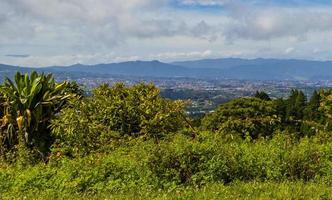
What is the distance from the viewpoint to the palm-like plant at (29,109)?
501 inches

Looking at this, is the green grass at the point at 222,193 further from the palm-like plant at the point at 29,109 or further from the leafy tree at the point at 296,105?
the leafy tree at the point at 296,105

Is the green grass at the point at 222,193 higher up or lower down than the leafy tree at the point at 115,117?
lower down

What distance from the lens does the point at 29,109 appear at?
12750 mm

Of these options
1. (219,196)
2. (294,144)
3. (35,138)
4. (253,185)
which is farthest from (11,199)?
(35,138)

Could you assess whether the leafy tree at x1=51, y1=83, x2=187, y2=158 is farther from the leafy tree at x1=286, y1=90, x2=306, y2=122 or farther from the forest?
the leafy tree at x1=286, y1=90, x2=306, y2=122

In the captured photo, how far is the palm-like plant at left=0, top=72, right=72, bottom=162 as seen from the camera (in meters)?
12.7

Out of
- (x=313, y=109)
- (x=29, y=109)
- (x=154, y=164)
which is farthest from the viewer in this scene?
(x=313, y=109)

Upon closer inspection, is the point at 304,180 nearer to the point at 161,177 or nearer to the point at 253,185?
the point at 253,185

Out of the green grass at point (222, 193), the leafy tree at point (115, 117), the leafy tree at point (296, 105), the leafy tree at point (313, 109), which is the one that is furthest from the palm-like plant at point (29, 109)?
the leafy tree at point (313, 109)

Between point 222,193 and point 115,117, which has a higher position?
point 115,117

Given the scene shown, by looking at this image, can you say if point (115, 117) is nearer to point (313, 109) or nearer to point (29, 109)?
point (29, 109)

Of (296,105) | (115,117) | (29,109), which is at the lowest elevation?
(296,105)

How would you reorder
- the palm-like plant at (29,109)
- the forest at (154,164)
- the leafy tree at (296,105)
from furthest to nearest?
the leafy tree at (296,105)
the palm-like plant at (29,109)
the forest at (154,164)

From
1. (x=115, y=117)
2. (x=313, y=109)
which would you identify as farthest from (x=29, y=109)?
(x=313, y=109)
